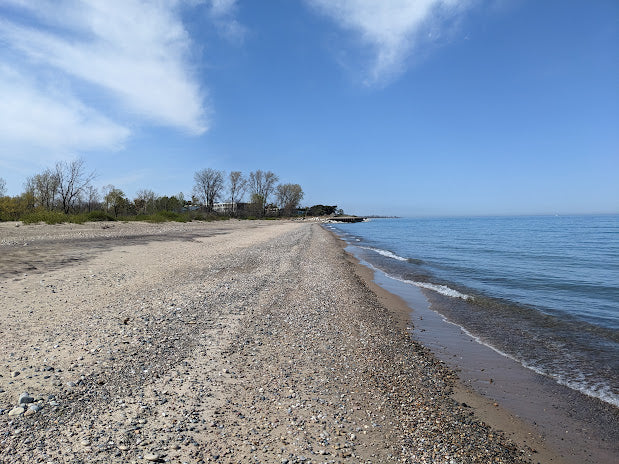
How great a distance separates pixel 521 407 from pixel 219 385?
4.77 metres

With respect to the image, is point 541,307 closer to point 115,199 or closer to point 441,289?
point 441,289

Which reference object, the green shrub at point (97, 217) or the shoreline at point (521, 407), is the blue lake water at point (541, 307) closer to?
the shoreline at point (521, 407)

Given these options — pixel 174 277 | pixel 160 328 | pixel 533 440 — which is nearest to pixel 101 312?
pixel 160 328

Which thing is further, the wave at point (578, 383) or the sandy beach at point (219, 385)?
the wave at point (578, 383)

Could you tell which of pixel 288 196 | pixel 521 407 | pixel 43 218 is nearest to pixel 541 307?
pixel 521 407

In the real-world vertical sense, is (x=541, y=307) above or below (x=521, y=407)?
below

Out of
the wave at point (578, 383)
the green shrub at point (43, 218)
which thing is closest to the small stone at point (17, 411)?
the wave at point (578, 383)

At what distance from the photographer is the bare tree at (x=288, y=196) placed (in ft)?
421

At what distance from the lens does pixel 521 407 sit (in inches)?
206

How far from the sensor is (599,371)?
21.8 ft

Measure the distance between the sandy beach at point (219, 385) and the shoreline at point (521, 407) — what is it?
103 millimetres

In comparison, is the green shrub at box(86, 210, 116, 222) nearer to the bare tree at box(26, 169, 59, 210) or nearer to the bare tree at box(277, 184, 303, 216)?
the bare tree at box(26, 169, 59, 210)

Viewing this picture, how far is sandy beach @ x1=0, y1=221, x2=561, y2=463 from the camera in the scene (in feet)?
11.5

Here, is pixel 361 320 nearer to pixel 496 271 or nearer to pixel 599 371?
pixel 599 371
